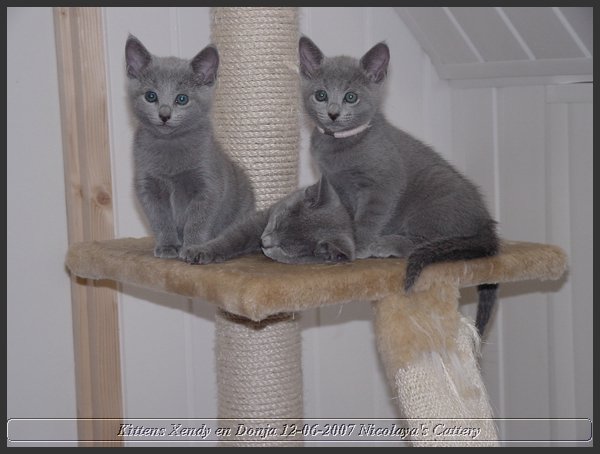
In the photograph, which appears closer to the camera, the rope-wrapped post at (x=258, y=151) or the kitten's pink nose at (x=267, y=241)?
the kitten's pink nose at (x=267, y=241)

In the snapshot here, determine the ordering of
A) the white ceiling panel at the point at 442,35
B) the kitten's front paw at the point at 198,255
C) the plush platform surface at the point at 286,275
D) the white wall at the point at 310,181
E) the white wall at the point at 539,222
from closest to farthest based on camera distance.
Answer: the plush platform surface at the point at 286,275
the kitten's front paw at the point at 198,255
the white wall at the point at 310,181
the white wall at the point at 539,222
the white ceiling panel at the point at 442,35

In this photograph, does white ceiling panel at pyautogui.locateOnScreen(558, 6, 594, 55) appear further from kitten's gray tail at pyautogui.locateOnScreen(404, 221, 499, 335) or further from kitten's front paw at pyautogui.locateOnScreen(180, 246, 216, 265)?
kitten's front paw at pyautogui.locateOnScreen(180, 246, 216, 265)

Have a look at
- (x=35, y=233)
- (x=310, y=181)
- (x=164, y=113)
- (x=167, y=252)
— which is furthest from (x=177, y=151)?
(x=310, y=181)

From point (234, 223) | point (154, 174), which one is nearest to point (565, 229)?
point (234, 223)

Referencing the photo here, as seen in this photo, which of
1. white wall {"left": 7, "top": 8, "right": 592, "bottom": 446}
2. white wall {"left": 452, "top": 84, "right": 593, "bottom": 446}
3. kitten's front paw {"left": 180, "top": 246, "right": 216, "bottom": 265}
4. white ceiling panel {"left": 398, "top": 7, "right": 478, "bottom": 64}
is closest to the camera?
kitten's front paw {"left": 180, "top": 246, "right": 216, "bottom": 265}

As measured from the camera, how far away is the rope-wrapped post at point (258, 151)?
1558 millimetres

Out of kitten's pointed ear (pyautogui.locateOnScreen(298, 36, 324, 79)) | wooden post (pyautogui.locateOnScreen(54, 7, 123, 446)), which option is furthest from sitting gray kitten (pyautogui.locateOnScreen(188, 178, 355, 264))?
wooden post (pyautogui.locateOnScreen(54, 7, 123, 446))

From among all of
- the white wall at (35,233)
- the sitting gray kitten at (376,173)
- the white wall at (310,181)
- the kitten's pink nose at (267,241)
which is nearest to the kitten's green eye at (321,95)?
the sitting gray kitten at (376,173)

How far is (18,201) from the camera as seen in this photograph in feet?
5.47

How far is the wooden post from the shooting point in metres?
1.63

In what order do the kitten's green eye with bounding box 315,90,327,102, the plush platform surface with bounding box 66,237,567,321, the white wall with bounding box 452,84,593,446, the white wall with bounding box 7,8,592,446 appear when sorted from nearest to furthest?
the plush platform surface with bounding box 66,237,567,321 < the kitten's green eye with bounding box 315,90,327,102 < the white wall with bounding box 7,8,592,446 < the white wall with bounding box 452,84,593,446

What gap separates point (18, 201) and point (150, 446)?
680mm

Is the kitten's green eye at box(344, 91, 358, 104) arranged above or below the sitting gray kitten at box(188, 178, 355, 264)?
above

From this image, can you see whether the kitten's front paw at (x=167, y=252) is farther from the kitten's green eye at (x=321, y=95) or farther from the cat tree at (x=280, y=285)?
the kitten's green eye at (x=321, y=95)
